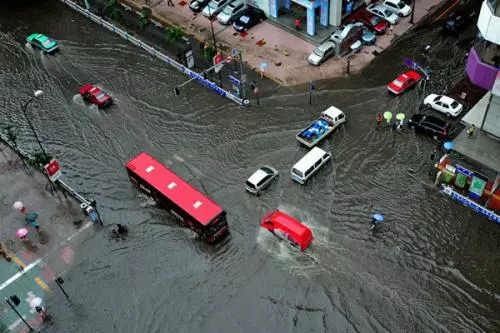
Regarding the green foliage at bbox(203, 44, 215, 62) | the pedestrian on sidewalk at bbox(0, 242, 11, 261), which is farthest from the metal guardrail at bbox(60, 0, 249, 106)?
the pedestrian on sidewalk at bbox(0, 242, 11, 261)

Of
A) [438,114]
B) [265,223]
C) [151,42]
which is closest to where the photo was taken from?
[265,223]

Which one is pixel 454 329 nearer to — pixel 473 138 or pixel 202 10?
pixel 473 138

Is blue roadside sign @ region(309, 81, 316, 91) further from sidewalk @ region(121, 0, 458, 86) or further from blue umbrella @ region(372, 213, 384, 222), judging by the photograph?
blue umbrella @ region(372, 213, 384, 222)

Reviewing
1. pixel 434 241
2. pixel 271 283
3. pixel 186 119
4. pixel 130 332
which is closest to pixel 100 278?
pixel 130 332

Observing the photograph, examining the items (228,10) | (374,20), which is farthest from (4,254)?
(374,20)

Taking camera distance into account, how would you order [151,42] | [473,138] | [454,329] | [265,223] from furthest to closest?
[151,42]
[473,138]
[265,223]
[454,329]

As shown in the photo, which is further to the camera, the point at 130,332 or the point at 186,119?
the point at 186,119
